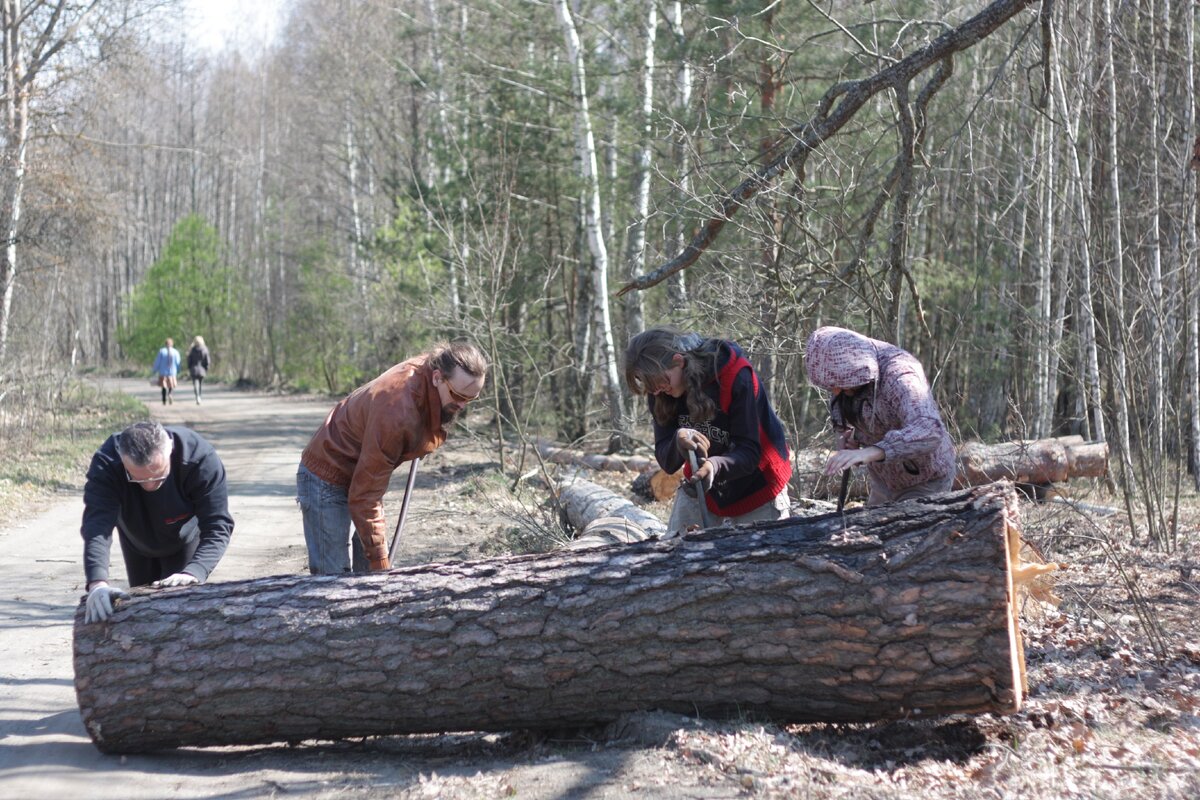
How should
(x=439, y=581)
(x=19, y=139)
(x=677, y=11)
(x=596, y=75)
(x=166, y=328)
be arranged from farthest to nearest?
1. (x=166, y=328)
2. (x=19, y=139)
3. (x=677, y=11)
4. (x=596, y=75)
5. (x=439, y=581)

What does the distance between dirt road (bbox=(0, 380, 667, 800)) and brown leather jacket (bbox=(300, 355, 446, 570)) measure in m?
0.84

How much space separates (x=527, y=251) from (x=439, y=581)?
1214cm

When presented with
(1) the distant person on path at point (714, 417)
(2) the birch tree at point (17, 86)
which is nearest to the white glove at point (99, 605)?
(1) the distant person on path at point (714, 417)

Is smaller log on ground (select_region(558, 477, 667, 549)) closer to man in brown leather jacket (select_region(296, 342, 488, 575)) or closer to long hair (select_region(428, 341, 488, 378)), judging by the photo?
man in brown leather jacket (select_region(296, 342, 488, 575))

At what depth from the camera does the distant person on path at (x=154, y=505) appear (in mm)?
4172

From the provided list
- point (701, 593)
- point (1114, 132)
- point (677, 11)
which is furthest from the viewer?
point (677, 11)

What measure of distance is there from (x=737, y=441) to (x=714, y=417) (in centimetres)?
14

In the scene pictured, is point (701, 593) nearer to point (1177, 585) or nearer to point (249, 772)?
point (249, 772)

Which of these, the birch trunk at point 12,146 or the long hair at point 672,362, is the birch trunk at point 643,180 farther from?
the birch trunk at point 12,146

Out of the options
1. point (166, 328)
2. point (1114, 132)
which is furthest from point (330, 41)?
point (1114, 132)

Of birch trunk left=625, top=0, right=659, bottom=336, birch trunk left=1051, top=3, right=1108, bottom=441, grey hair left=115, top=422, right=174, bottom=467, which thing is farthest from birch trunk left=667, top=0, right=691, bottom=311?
grey hair left=115, top=422, right=174, bottom=467

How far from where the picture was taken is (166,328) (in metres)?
40.0

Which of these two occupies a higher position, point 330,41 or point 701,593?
point 330,41

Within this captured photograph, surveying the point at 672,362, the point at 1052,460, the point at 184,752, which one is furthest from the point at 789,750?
the point at 1052,460
